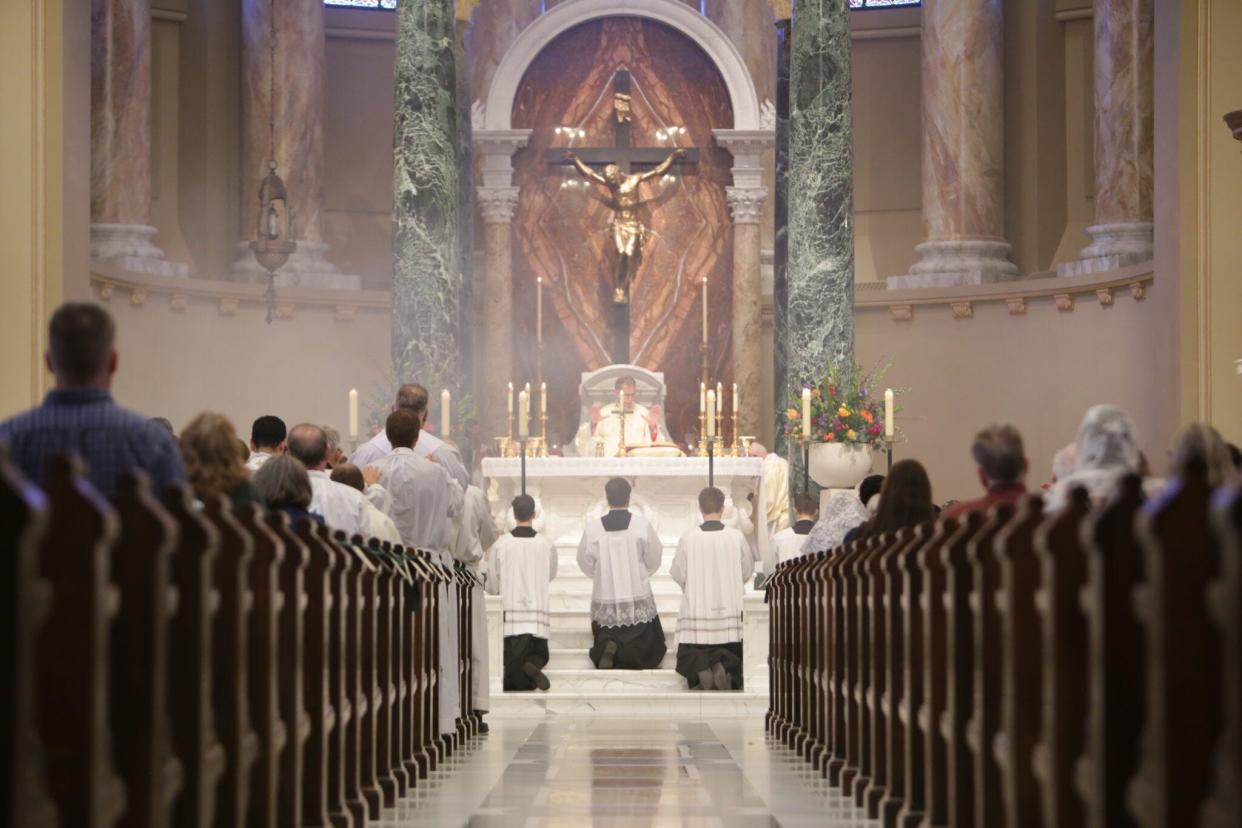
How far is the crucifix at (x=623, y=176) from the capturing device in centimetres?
1883

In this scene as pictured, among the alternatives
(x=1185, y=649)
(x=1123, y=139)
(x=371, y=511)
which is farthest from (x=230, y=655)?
(x=1123, y=139)

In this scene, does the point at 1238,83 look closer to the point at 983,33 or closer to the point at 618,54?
the point at 983,33

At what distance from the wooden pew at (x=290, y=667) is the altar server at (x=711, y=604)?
7540mm

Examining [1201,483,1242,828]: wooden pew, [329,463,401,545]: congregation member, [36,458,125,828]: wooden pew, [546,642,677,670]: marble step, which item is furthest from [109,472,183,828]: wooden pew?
[546,642,677,670]: marble step

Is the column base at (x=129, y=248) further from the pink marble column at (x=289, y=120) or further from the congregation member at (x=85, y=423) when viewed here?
the congregation member at (x=85, y=423)

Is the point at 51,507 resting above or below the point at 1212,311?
below

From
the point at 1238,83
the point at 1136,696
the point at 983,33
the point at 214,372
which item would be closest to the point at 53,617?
the point at 1136,696

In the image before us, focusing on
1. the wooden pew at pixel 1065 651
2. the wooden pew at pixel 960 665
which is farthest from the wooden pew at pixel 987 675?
the wooden pew at pixel 1065 651

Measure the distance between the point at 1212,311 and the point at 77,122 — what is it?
8342 mm

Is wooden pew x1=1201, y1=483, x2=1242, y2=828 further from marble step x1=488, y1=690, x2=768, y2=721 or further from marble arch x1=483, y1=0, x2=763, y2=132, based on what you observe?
marble arch x1=483, y1=0, x2=763, y2=132

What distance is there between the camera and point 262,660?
182 inches

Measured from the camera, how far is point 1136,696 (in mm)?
3447

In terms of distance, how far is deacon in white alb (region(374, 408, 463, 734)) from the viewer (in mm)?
9195

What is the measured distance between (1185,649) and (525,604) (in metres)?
9.81
